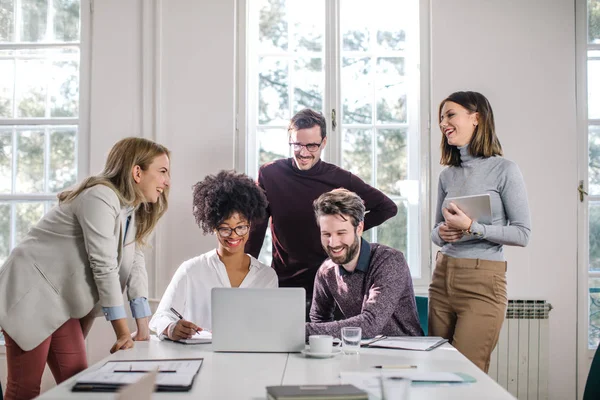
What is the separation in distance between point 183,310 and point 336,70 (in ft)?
5.54

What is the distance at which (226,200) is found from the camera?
3.08 metres

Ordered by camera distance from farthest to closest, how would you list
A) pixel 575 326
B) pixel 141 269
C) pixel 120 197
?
1. pixel 575 326
2. pixel 141 269
3. pixel 120 197

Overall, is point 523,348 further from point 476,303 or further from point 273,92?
point 273,92

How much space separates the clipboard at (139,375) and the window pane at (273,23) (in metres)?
2.30

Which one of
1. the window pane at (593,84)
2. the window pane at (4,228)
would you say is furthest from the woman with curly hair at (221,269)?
the window pane at (593,84)

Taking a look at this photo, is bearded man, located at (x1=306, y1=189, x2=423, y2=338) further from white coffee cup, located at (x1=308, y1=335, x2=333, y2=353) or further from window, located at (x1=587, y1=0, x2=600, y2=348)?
window, located at (x1=587, y1=0, x2=600, y2=348)

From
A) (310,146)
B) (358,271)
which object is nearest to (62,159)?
(310,146)

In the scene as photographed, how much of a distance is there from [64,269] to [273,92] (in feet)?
5.94

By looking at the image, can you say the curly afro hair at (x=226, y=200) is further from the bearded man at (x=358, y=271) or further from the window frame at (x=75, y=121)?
the window frame at (x=75, y=121)

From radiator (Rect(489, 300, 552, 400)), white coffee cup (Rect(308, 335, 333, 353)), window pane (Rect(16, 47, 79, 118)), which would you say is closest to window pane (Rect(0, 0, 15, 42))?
window pane (Rect(16, 47, 79, 118))

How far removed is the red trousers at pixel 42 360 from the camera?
248cm

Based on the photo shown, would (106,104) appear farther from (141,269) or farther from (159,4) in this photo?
(141,269)

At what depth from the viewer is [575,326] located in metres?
3.71

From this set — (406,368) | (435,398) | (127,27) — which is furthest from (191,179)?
(435,398)
